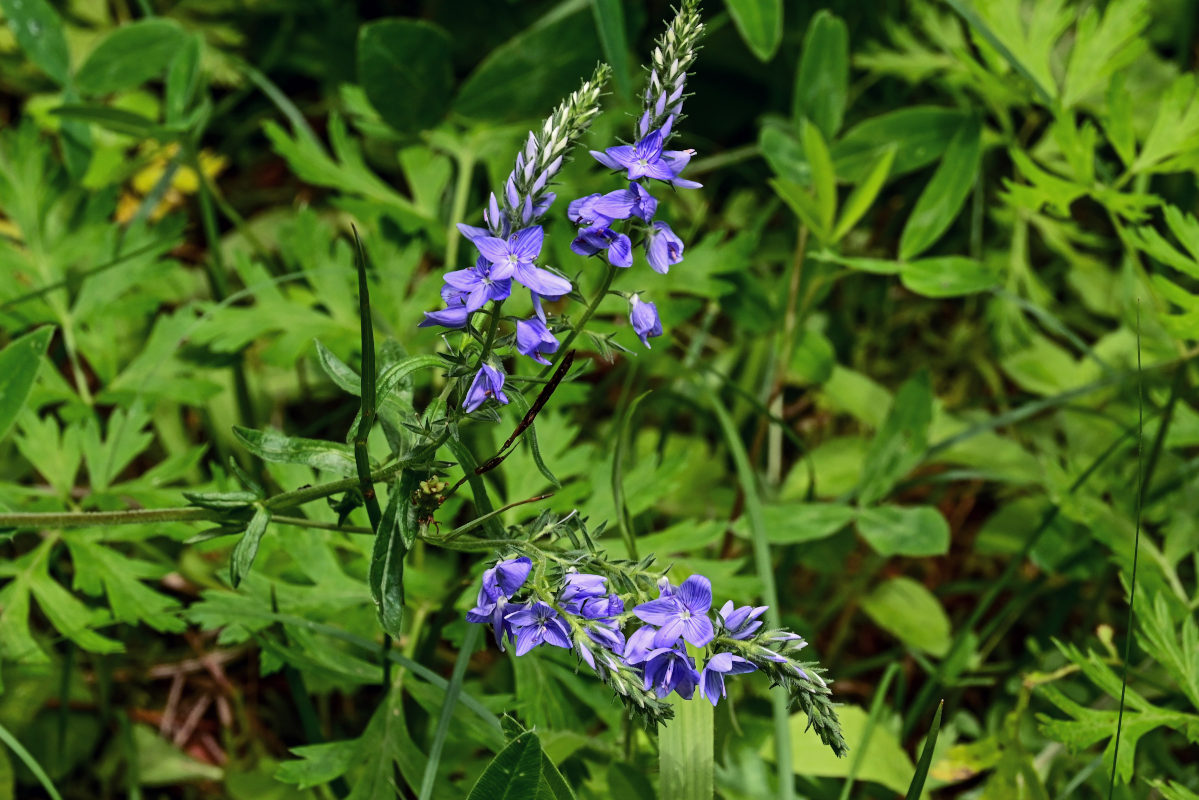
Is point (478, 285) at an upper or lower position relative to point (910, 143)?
upper

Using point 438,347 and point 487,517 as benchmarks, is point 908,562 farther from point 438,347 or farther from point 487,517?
point 487,517

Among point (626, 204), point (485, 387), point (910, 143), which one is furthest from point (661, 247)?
point (910, 143)

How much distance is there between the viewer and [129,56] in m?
2.85

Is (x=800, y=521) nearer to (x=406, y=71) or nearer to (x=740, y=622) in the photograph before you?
(x=740, y=622)

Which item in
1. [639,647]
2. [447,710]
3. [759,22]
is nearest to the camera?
[639,647]

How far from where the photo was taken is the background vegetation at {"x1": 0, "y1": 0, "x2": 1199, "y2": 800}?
2.06 meters

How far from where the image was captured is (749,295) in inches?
106

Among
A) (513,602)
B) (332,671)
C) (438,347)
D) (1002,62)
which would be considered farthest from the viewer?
(1002,62)

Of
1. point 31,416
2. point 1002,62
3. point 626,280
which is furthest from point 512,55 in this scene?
point 31,416

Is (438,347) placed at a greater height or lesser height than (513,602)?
lesser

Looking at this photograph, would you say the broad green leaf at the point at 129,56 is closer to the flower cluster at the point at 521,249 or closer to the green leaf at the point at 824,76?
the green leaf at the point at 824,76

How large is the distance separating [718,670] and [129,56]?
2.51 meters

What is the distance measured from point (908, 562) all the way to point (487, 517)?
77.1 inches

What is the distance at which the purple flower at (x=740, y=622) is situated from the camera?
1.36 m
